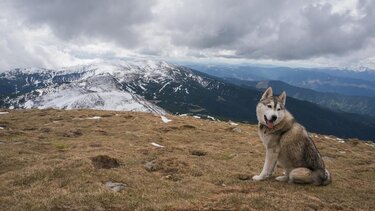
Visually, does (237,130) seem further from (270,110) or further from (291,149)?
(270,110)

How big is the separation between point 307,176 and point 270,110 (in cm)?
452

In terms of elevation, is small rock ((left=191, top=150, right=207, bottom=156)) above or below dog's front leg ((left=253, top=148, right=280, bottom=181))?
below

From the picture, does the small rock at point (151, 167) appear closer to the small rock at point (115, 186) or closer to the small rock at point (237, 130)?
the small rock at point (115, 186)

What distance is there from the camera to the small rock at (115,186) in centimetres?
1835

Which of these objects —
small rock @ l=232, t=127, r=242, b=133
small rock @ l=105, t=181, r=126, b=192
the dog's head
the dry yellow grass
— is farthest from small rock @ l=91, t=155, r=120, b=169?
small rock @ l=232, t=127, r=242, b=133

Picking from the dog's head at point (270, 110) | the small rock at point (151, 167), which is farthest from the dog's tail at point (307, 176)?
the small rock at point (151, 167)

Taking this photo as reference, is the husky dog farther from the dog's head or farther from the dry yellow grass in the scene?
the dry yellow grass

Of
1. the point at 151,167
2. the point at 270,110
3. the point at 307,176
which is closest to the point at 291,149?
the point at 307,176

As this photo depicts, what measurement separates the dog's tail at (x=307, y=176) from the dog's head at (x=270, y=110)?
2.96m

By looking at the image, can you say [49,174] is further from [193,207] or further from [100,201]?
[193,207]

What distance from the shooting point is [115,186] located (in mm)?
18750

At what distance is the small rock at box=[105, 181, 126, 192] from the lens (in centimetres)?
1835

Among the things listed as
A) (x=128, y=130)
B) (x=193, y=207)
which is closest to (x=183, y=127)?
(x=128, y=130)

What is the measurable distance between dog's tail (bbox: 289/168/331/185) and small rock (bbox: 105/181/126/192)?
28.6 ft
